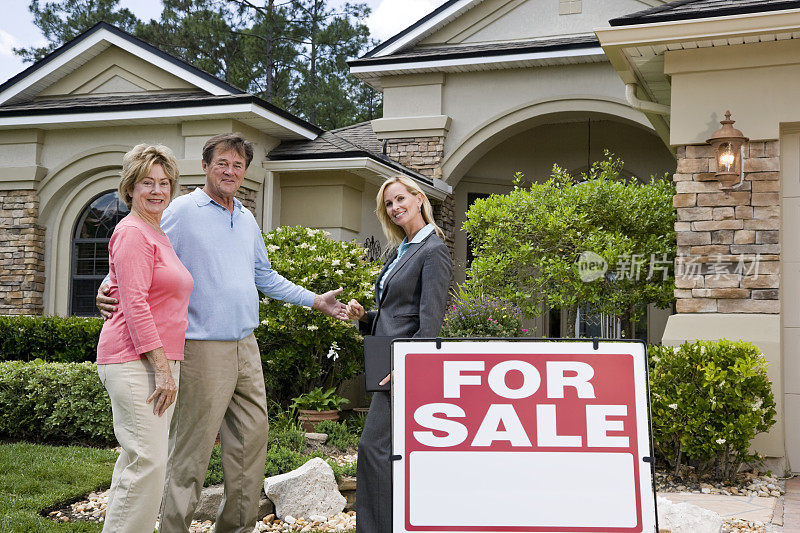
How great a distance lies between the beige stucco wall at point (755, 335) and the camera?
679 centimetres

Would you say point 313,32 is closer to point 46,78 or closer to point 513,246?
point 46,78

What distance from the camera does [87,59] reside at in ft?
40.7

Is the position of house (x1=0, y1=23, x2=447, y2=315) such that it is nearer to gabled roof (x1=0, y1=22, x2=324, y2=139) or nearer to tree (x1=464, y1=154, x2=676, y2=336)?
gabled roof (x1=0, y1=22, x2=324, y2=139)

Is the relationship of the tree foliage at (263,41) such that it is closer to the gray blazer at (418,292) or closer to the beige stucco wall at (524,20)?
the beige stucco wall at (524,20)

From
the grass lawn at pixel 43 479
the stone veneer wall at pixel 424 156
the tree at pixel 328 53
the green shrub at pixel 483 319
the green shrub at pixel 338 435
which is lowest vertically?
the grass lawn at pixel 43 479

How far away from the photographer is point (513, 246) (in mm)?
10094

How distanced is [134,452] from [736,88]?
6.06 m

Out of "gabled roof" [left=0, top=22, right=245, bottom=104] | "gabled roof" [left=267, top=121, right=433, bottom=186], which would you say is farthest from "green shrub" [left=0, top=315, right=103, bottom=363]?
"gabled roof" [left=0, top=22, right=245, bottom=104]

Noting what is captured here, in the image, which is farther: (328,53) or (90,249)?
(328,53)

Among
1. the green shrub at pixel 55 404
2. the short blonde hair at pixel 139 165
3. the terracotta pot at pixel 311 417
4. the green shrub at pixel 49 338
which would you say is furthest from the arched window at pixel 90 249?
the short blonde hair at pixel 139 165

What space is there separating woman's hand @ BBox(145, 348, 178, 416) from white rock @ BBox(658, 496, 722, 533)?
2.80m

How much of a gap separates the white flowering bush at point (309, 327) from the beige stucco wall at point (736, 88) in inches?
144

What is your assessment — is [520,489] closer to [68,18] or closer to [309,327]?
[309,327]

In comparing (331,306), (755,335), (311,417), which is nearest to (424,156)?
(311,417)
